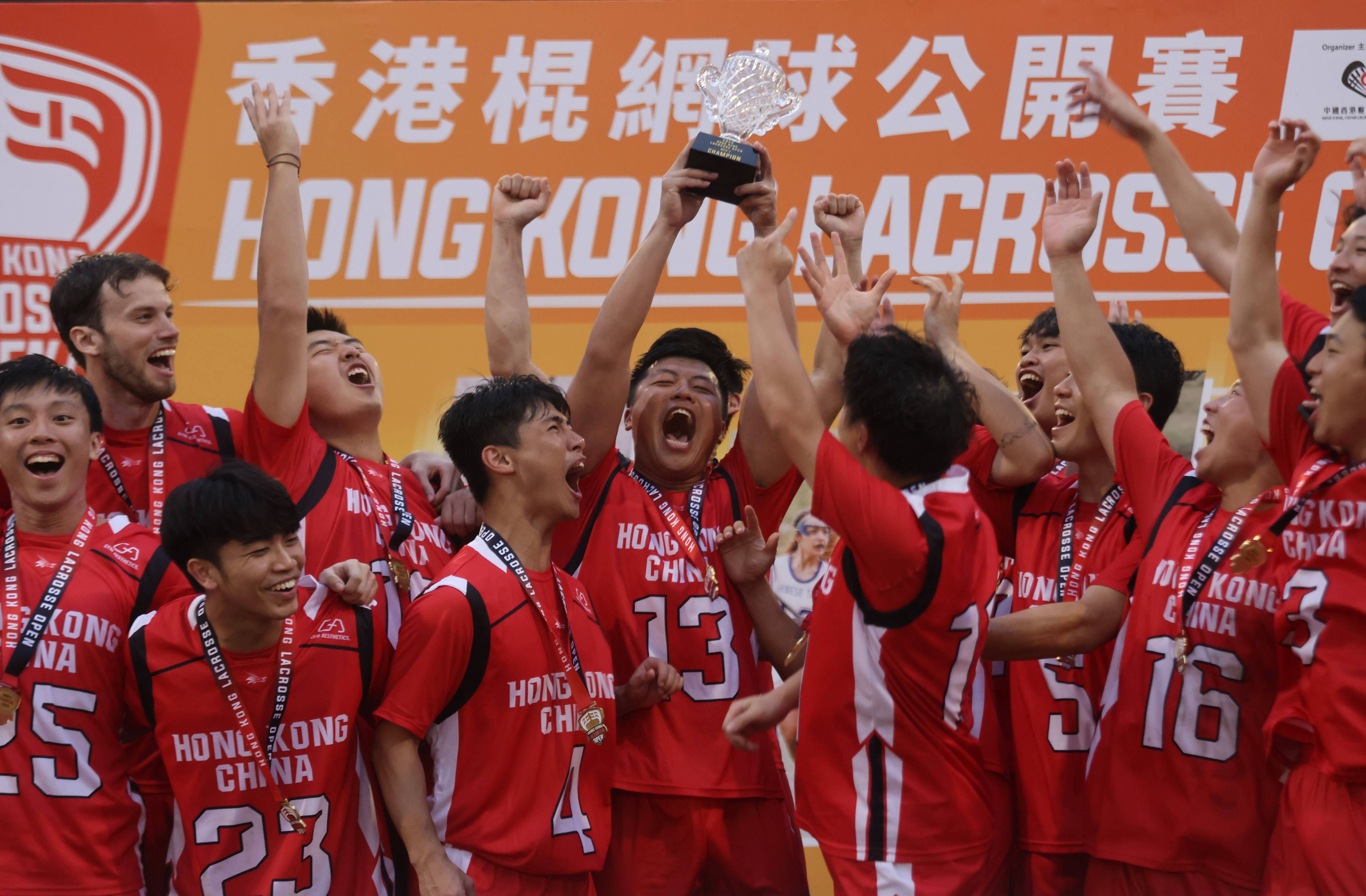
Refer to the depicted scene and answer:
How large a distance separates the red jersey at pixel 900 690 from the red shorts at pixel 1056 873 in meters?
0.66

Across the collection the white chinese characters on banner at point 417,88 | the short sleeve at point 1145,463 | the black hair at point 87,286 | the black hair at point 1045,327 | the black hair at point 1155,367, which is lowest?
the short sleeve at point 1145,463

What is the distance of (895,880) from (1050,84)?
3768mm

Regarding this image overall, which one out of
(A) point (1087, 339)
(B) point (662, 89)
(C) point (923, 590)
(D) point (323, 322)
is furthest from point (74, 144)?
(C) point (923, 590)

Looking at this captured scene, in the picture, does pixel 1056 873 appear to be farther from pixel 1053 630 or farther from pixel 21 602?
pixel 21 602

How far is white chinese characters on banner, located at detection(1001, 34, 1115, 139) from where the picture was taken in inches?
205

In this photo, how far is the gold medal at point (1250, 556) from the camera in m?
3.01

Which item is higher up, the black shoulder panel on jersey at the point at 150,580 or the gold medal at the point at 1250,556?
the gold medal at the point at 1250,556

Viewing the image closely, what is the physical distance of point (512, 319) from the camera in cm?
371

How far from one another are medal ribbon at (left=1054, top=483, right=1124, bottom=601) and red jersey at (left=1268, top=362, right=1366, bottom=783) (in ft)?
1.88

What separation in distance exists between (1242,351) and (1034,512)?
0.81m

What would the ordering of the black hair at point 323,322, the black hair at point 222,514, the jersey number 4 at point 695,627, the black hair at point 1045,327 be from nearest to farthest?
the black hair at point 222,514
the jersey number 4 at point 695,627
the black hair at point 1045,327
the black hair at point 323,322

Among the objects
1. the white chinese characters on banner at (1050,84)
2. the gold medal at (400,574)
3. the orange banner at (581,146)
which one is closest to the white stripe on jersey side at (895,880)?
the gold medal at (400,574)

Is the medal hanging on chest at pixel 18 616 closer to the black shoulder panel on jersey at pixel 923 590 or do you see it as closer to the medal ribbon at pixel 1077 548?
the black shoulder panel on jersey at pixel 923 590

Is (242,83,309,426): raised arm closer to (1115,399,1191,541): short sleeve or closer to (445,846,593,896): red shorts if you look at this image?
(445,846,593,896): red shorts
